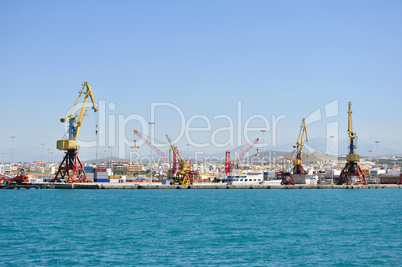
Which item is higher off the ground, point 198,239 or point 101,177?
point 198,239

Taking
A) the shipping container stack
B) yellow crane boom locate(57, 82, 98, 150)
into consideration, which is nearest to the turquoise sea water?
yellow crane boom locate(57, 82, 98, 150)

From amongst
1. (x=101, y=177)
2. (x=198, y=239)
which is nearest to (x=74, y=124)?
(x=101, y=177)

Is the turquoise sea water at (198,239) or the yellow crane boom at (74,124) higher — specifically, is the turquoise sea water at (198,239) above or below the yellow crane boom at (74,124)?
below

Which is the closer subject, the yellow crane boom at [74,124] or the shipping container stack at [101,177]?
the yellow crane boom at [74,124]

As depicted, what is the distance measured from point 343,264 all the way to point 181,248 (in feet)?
29.9

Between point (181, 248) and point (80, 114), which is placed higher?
point (80, 114)

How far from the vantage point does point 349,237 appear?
118 feet

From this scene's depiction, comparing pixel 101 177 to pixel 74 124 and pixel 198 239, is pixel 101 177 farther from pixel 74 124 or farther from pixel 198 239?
pixel 198 239

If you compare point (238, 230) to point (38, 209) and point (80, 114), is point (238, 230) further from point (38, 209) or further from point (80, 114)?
point (80, 114)

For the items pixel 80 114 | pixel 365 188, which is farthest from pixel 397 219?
pixel 365 188

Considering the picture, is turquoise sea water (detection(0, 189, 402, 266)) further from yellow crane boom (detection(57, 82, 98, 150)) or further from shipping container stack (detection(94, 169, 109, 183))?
shipping container stack (detection(94, 169, 109, 183))

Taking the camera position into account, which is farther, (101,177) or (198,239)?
(101,177)

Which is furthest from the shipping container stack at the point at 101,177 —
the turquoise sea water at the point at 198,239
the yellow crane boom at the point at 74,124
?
the turquoise sea water at the point at 198,239

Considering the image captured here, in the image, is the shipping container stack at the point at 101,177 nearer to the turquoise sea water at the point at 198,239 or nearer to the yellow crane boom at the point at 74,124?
the yellow crane boom at the point at 74,124
